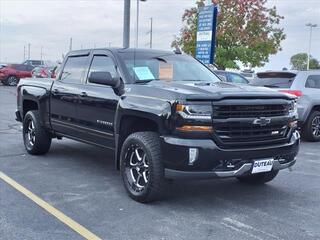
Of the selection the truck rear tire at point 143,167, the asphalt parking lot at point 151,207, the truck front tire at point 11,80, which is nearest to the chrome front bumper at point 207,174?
the truck rear tire at point 143,167

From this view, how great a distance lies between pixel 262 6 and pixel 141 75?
27.5 meters

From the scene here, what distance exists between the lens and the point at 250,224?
4.91 meters

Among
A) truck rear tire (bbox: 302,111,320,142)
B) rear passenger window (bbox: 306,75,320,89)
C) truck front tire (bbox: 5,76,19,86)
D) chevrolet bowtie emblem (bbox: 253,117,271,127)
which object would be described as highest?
rear passenger window (bbox: 306,75,320,89)

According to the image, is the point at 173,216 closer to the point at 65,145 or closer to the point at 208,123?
Answer: the point at 208,123

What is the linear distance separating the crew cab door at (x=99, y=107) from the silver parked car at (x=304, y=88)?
4902mm

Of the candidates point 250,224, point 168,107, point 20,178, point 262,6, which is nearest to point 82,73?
point 20,178

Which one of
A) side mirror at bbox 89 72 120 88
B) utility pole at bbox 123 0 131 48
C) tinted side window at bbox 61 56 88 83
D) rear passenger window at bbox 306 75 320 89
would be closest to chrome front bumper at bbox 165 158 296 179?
side mirror at bbox 89 72 120 88

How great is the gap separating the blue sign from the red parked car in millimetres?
20769

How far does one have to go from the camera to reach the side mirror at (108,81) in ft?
19.9

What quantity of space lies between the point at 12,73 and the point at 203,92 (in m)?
30.9

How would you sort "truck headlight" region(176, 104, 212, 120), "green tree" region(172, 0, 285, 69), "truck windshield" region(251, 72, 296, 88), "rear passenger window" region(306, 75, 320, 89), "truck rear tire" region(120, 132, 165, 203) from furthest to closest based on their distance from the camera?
"green tree" region(172, 0, 285, 69) → "rear passenger window" region(306, 75, 320, 89) → "truck windshield" region(251, 72, 296, 88) → "truck rear tire" region(120, 132, 165, 203) → "truck headlight" region(176, 104, 212, 120)

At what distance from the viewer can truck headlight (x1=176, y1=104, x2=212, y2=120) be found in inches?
198

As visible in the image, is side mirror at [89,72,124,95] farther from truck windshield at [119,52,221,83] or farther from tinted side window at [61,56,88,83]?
tinted side window at [61,56,88,83]

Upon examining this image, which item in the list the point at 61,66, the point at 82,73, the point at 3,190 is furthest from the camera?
the point at 61,66
